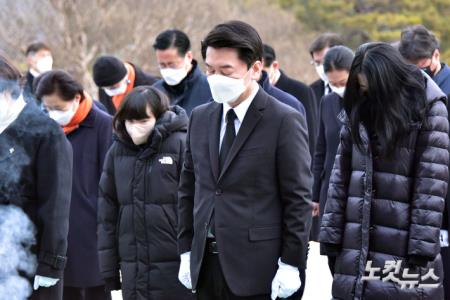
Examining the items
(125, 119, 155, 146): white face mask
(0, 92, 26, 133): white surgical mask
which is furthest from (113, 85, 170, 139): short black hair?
(0, 92, 26, 133): white surgical mask

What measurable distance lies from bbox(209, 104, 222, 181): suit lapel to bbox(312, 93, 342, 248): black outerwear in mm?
2944

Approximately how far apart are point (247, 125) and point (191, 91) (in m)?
3.47

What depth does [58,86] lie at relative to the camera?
6574 millimetres

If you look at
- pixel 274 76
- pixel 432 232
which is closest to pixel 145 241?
pixel 432 232

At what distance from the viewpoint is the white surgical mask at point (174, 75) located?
816 centimetres

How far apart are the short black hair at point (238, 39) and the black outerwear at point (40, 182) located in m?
1.19

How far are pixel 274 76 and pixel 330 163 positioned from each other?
168cm

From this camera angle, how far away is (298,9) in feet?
125

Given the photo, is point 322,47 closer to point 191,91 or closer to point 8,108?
point 191,91

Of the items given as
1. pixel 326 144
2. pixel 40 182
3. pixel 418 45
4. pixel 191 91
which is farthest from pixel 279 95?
pixel 40 182

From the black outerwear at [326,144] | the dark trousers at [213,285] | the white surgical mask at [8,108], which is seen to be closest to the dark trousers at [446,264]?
the dark trousers at [213,285]

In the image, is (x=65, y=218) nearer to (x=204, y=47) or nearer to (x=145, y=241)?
(x=145, y=241)

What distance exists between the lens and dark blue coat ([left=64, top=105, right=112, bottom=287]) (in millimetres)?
6770

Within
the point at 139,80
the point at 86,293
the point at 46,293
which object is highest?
the point at 139,80
